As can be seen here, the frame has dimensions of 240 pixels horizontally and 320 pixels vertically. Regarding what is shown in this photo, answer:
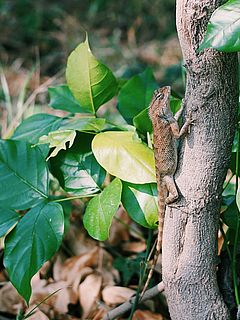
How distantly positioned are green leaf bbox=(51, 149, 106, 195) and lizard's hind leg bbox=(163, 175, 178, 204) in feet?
0.88

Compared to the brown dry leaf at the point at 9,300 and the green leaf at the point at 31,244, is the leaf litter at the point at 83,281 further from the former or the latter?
the green leaf at the point at 31,244

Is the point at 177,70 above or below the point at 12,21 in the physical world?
below

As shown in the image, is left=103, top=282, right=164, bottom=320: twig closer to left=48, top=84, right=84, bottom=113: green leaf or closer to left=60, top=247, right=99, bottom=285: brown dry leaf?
left=60, top=247, right=99, bottom=285: brown dry leaf

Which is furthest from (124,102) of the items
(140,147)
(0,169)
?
(0,169)

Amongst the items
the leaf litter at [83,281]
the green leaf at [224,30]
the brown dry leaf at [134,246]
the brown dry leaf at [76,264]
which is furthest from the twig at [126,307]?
the green leaf at [224,30]

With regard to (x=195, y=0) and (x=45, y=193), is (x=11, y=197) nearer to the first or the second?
(x=45, y=193)

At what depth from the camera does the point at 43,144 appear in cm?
185

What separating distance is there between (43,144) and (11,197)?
19cm

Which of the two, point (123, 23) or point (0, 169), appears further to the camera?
point (123, 23)

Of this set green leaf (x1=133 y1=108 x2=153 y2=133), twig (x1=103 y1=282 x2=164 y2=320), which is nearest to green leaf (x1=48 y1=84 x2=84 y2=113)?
green leaf (x1=133 y1=108 x2=153 y2=133)

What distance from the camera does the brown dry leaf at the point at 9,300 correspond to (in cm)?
236

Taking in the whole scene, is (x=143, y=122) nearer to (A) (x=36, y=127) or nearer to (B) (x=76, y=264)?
(A) (x=36, y=127)

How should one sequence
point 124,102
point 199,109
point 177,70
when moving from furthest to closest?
point 177,70, point 124,102, point 199,109

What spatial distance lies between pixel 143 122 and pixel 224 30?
60 centimetres
